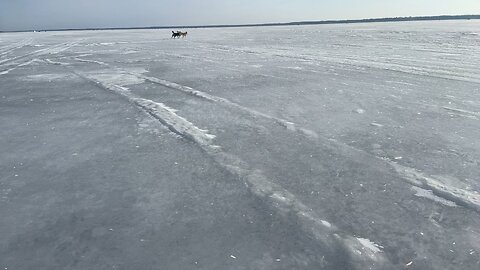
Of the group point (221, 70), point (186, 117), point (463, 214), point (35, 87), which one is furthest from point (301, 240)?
point (221, 70)

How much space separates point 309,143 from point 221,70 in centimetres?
745

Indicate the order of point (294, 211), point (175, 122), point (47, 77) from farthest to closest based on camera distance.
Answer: point (47, 77) < point (175, 122) < point (294, 211)

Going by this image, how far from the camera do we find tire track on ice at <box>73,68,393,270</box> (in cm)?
237

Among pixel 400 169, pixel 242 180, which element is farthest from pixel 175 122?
pixel 400 169

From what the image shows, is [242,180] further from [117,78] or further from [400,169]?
[117,78]

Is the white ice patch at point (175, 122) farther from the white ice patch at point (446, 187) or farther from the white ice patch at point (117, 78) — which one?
the white ice patch at point (117, 78)

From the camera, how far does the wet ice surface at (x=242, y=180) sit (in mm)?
2447

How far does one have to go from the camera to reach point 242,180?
11.6 feet

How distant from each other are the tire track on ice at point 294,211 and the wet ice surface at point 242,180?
0.01 m

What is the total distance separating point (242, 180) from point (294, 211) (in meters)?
0.74

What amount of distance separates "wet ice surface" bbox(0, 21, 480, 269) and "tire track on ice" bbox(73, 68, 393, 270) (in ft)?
0.04

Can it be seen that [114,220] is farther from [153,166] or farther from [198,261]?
[153,166]

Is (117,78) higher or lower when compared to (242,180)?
higher

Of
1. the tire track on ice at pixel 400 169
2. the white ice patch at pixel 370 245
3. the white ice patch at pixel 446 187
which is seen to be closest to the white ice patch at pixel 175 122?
the tire track on ice at pixel 400 169
